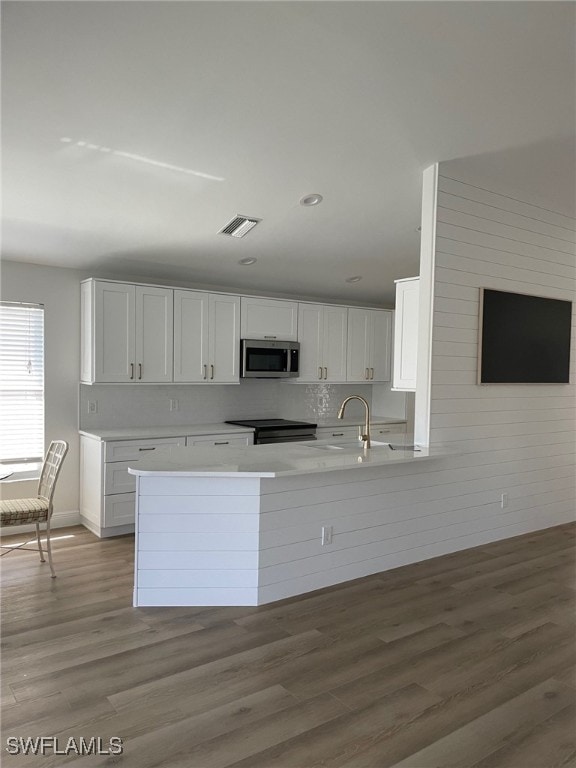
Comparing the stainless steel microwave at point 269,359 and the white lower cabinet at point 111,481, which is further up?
the stainless steel microwave at point 269,359

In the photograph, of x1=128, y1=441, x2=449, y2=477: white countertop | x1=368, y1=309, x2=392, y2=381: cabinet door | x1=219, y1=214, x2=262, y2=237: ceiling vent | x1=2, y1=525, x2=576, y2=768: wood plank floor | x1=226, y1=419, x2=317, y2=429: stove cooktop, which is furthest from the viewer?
Answer: x1=368, y1=309, x2=392, y2=381: cabinet door

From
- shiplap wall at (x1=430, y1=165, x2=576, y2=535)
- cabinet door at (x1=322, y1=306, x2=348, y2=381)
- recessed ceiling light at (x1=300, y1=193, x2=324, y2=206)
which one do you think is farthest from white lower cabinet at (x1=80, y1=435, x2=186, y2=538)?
shiplap wall at (x1=430, y1=165, x2=576, y2=535)

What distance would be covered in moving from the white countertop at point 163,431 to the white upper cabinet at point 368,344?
180 cm

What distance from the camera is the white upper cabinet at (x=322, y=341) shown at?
6332 mm

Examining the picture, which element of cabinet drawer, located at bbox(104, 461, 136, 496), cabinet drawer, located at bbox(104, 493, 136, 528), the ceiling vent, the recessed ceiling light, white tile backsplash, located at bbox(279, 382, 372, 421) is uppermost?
the recessed ceiling light

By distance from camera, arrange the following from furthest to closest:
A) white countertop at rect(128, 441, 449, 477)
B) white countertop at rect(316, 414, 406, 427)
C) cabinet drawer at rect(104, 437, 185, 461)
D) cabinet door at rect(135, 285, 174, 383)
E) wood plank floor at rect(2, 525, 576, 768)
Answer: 1. white countertop at rect(316, 414, 406, 427)
2. cabinet door at rect(135, 285, 174, 383)
3. cabinet drawer at rect(104, 437, 185, 461)
4. white countertop at rect(128, 441, 449, 477)
5. wood plank floor at rect(2, 525, 576, 768)

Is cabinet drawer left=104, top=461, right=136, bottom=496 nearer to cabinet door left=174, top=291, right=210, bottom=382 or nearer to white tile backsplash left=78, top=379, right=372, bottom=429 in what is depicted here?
white tile backsplash left=78, top=379, right=372, bottom=429

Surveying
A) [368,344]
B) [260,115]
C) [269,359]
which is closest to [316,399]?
[368,344]

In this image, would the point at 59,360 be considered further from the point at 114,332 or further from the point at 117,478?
the point at 117,478

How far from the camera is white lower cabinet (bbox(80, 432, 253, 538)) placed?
480cm

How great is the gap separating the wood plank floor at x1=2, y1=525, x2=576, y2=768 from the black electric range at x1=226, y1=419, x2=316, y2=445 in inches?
81.5

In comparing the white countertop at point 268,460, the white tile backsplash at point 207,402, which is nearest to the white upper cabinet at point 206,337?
the white tile backsplash at point 207,402

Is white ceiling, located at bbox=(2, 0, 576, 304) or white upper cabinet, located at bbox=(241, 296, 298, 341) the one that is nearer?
white ceiling, located at bbox=(2, 0, 576, 304)

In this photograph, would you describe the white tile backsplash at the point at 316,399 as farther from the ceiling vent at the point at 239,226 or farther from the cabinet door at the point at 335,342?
the ceiling vent at the point at 239,226
